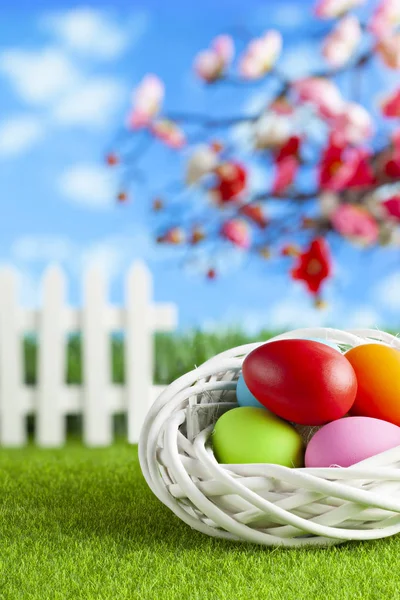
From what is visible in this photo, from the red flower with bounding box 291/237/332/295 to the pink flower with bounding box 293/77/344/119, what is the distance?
698 millimetres

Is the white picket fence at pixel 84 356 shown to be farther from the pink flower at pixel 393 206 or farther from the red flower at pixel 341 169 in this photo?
the pink flower at pixel 393 206

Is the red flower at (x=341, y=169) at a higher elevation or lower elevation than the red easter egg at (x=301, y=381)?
higher

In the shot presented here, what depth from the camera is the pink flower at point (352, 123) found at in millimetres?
3859

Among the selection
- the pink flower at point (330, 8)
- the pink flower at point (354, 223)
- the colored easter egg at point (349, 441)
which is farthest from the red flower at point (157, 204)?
the colored easter egg at point (349, 441)

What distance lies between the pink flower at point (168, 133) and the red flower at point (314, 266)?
3.56 ft

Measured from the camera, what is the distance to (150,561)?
59.7 inches

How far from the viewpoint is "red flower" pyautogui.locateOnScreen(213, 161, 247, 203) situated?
4.23 metres

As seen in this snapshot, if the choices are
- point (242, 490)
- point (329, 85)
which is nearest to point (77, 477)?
point (242, 490)

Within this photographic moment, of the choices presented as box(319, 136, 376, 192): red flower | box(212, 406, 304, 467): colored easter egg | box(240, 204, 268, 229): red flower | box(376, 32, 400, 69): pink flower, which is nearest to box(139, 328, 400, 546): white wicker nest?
box(212, 406, 304, 467): colored easter egg

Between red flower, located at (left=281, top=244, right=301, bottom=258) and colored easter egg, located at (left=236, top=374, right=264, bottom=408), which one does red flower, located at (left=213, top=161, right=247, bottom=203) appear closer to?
red flower, located at (left=281, top=244, right=301, bottom=258)

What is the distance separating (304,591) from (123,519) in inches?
23.9

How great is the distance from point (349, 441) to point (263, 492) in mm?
237

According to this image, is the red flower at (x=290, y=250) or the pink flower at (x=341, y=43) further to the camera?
the red flower at (x=290, y=250)

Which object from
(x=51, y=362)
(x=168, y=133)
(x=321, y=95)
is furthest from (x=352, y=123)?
(x=51, y=362)
